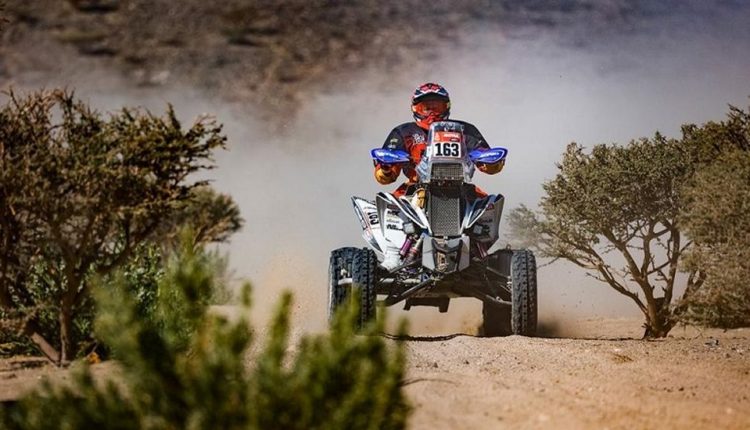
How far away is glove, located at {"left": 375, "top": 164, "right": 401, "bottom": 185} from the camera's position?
10555mm

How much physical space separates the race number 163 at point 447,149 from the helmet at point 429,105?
1135mm

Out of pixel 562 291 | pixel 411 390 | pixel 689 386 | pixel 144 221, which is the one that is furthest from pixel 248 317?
pixel 562 291

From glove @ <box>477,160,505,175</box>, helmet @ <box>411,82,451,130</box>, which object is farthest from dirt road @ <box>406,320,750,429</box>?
helmet @ <box>411,82,451,130</box>

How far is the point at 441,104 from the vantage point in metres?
10.8

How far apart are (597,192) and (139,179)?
7.85 m

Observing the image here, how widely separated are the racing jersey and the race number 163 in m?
0.84

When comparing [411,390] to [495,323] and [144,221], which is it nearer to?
[144,221]

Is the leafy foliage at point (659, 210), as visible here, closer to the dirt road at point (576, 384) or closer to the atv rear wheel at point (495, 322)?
the dirt road at point (576, 384)

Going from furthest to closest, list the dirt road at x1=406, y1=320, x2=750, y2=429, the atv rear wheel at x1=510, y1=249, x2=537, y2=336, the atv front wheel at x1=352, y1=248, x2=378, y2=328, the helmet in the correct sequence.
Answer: the helmet < the atv rear wheel at x1=510, y1=249, x2=537, y2=336 < the atv front wheel at x1=352, y1=248, x2=378, y2=328 < the dirt road at x1=406, y1=320, x2=750, y2=429

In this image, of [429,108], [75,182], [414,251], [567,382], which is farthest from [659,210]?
[75,182]

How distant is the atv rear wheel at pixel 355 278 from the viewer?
9.27m

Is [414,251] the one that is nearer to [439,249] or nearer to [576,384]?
[439,249]

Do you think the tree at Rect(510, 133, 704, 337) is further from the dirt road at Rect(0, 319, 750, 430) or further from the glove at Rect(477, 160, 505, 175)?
the glove at Rect(477, 160, 505, 175)

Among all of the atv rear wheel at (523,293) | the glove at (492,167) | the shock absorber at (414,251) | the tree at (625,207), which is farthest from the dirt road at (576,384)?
the tree at (625,207)
